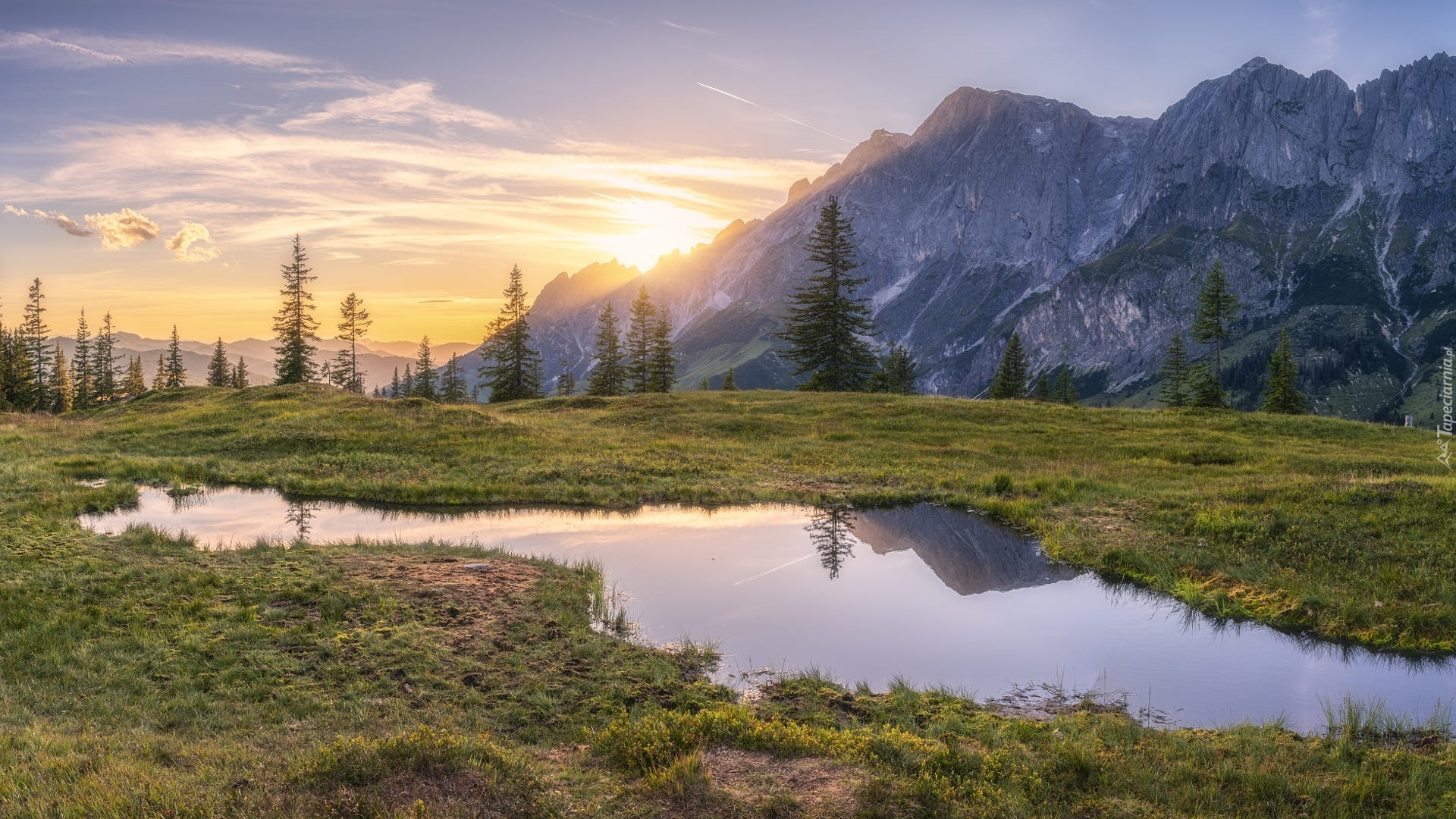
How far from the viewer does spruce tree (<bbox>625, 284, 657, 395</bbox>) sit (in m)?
82.9

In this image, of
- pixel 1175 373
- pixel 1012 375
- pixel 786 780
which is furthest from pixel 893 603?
pixel 1175 373

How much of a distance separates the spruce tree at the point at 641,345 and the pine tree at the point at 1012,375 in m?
41.0

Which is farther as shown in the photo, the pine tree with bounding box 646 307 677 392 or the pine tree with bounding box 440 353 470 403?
the pine tree with bounding box 440 353 470 403

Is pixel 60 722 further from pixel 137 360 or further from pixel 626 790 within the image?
pixel 137 360

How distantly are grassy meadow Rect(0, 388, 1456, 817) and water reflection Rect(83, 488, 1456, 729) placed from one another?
3.10 ft

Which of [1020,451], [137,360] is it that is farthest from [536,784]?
[137,360]

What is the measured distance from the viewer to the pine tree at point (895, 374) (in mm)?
83900

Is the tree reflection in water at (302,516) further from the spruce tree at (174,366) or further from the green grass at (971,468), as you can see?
the spruce tree at (174,366)

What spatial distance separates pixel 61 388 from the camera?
10612cm

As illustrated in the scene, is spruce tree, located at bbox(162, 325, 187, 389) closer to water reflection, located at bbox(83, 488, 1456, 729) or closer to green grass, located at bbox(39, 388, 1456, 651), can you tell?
green grass, located at bbox(39, 388, 1456, 651)

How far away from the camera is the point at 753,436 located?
119ft

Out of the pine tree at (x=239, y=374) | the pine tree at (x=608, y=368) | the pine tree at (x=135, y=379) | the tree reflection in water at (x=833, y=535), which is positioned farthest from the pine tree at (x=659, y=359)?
the pine tree at (x=135, y=379)

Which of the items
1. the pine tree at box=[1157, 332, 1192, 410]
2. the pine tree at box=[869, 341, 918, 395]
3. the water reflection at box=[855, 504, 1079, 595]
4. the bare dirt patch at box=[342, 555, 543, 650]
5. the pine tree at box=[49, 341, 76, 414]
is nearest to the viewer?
the bare dirt patch at box=[342, 555, 543, 650]

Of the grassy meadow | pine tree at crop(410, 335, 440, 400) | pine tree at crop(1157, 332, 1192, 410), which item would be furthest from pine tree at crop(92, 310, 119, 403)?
pine tree at crop(1157, 332, 1192, 410)
